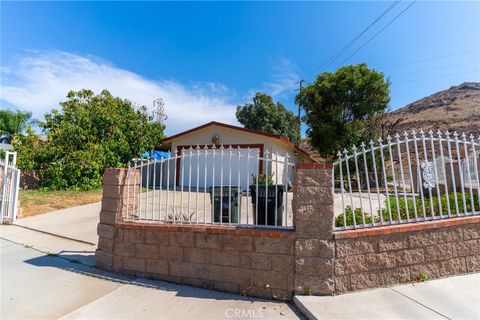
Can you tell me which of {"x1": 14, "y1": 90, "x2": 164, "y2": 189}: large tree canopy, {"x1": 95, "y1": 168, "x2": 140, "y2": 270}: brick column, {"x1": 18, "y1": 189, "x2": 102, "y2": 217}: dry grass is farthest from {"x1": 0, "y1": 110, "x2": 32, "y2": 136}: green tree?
{"x1": 95, "y1": 168, "x2": 140, "y2": 270}: brick column

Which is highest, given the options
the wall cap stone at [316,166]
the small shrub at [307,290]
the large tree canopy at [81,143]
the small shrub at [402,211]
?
the large tree canopy at [81,143]

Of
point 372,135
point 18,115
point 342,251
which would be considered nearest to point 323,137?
point 372,135

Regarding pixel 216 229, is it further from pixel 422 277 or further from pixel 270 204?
pixel 422 277

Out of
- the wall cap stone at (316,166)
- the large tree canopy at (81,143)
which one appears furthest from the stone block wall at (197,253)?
the large tree canopy at (81,143)

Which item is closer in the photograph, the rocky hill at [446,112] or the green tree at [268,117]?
the green tree at [268,117]

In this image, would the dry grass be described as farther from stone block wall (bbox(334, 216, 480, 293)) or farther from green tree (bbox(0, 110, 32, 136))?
green tree (bbox(0, 110, 32, 136))

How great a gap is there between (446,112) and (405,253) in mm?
47956

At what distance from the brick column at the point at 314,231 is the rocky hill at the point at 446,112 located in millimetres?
27238

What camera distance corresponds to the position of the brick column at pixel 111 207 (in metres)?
4.51

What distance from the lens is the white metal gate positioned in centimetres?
823

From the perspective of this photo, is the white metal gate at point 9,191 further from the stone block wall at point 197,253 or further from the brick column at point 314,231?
the brick column at point 314,231

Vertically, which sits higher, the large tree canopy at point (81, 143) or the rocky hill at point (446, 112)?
the rocky hill at point (446, 112)

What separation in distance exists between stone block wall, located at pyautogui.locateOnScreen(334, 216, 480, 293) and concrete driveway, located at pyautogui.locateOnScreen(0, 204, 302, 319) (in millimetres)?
913

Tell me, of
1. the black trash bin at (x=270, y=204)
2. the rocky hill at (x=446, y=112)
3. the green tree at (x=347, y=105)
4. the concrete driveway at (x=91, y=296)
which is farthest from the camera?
the rocky hill at (x=446, y=112)
